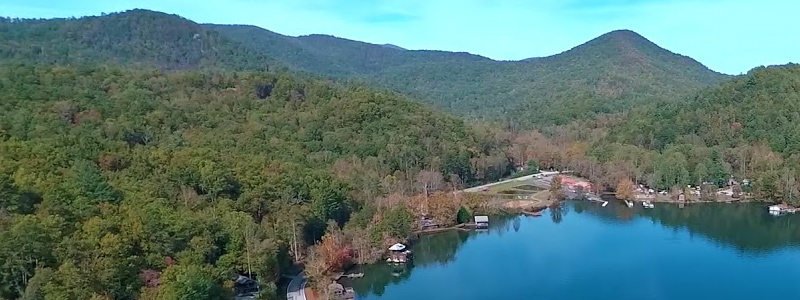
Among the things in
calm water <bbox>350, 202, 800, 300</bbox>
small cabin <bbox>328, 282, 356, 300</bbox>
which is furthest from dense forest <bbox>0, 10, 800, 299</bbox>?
calm water <bbox>350, 202, 800, 300</bbox>

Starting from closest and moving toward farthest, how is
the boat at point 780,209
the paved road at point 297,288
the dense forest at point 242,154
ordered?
the dense forest at point 242,154 < the paved road at point 297,288 < the boat at point 780,209

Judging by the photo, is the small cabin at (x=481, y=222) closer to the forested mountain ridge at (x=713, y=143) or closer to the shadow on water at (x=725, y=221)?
the shadow on water at (x=725, y=221)

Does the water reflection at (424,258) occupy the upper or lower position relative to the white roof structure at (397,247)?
lower

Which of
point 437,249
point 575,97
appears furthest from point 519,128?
point 437,249

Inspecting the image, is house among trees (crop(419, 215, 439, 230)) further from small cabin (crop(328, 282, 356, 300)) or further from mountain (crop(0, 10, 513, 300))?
small cabin (crop(328, 282, 356, 300))

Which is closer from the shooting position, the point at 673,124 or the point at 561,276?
the point at 561,276

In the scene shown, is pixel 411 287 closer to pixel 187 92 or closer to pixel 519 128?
pixel 187 92

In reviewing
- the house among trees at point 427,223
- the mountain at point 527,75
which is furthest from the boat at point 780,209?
the mountain at point 527,75
